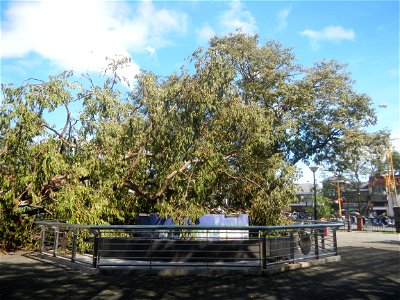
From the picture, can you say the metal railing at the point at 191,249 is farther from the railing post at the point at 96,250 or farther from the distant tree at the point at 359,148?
the distant tree at the point at 359,148

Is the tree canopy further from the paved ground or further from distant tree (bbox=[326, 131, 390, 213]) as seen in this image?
distant tree (bbox=[326, 131, 390, 213])

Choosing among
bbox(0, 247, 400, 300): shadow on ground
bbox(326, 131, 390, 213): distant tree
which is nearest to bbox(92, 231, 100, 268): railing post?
bbox(0, 247, 400, 300): shadow on ground

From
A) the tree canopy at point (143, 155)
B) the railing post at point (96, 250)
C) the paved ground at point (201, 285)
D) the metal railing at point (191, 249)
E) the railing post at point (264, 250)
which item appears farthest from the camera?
the tree canopy at point (143, 155)

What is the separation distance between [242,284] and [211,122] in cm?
795

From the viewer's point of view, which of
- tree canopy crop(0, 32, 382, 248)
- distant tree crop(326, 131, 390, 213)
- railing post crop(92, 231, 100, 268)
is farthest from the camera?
distant tree crop(326, 131, 390, 213)

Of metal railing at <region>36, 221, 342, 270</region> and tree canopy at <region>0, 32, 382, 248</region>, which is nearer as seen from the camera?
metal railing at <region>36, 221, 342, 270</region>

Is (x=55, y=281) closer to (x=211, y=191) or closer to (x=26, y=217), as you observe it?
(x=26, y=217)

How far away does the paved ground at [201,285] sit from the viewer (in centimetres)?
588

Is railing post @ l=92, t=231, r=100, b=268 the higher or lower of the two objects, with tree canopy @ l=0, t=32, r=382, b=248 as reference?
lower

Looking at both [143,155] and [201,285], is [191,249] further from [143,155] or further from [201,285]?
[143,155]

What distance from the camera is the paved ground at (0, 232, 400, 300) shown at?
5.88 m

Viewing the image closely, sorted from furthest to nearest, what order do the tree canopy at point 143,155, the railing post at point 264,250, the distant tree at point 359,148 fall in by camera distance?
the distant tree at point 359,148 → the tree canopy at point 143,155 → the railing post at point 264,250

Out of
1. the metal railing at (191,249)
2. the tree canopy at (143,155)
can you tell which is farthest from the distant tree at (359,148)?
the metal railing at (191,249)

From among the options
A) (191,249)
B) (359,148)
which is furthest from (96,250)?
(359,148)
